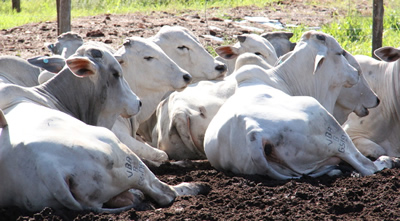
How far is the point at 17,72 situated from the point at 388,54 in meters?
3.07

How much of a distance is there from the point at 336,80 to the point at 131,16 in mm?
6043

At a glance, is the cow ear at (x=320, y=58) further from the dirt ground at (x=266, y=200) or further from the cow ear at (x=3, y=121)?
the cow ear at (x=3, y=121)

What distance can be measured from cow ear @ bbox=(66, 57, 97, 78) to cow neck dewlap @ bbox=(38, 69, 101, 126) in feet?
0.58

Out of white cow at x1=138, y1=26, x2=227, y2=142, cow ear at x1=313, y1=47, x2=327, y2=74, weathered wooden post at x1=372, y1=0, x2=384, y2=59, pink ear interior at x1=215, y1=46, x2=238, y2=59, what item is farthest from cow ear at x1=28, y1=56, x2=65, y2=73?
weathered wooden post at x1=372, y1=0, x2=384, y2=59

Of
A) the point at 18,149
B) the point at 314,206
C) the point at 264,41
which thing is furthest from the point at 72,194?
the point at 264,41

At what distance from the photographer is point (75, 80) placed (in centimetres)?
486

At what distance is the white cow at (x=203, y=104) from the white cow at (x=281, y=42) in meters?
1.80

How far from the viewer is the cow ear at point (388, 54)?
19.9ft

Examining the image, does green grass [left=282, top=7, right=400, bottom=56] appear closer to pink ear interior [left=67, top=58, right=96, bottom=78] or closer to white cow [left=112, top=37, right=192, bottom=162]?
white cow [left=112, top=37, right=192, bottom=162]

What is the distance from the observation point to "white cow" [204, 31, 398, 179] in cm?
439

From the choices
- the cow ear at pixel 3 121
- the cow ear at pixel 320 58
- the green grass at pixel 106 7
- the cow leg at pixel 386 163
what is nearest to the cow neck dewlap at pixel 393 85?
the cow ear at pixel 320 58

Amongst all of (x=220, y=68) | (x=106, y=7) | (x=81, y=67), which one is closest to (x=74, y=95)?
(x=81, y=67)

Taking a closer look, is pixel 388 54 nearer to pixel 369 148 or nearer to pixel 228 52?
pixel 369 148

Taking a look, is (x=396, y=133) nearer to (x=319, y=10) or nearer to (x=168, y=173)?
(x=168, y=173)
